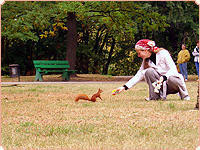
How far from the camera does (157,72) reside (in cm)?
868

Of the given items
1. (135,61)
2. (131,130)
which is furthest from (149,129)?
(135,61)

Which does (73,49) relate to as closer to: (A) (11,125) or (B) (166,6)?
(B) (166,6)

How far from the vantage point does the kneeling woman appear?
827 centimetres

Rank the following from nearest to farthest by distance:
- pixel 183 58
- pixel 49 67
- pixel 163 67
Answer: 1. pixel 163 67
2. pixel 183 58
3. pixel 49 67

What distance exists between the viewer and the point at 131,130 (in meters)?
4.89

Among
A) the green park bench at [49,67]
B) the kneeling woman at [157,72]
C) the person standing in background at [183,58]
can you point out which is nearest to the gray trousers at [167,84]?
the kneeling woman at [157,72]

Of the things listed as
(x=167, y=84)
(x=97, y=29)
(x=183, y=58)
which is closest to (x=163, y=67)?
(x=167, y=84)

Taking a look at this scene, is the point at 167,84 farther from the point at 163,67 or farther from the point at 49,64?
the point at 49,64

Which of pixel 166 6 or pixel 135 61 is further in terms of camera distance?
pixel 135 61

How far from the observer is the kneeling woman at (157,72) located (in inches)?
326

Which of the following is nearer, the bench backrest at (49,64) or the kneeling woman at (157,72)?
the kneeling woman at (157,72)

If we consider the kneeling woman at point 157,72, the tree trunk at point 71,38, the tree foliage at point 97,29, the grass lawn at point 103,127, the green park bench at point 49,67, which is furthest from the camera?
the tree trunk at point 71,38

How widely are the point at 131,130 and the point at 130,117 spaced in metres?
1.19

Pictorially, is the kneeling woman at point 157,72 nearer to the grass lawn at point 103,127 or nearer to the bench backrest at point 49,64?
the grass lawn at point 103,127
